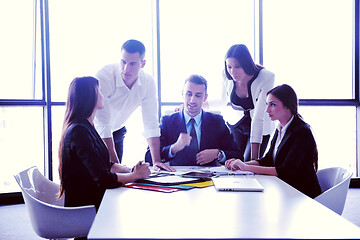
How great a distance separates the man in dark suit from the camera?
2.83 m

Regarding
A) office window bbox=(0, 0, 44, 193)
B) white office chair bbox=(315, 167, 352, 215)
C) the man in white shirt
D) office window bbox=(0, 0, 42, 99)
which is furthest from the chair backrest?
office window bbox=(0, 0, 42, 99)

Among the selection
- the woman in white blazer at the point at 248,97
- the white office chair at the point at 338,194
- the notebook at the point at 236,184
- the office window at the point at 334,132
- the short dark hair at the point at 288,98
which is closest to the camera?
the notebook at the point at 236,184

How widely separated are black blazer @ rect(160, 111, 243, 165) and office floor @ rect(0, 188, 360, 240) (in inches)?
53.6

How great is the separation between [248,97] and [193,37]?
169 centimetres

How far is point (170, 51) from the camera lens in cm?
461

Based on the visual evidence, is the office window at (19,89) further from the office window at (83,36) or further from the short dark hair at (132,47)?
the short dark hair at (132,47)

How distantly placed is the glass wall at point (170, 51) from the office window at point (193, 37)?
0.04 ft

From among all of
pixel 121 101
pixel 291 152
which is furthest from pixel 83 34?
pixel 291 152

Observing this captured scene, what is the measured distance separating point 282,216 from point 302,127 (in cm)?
107

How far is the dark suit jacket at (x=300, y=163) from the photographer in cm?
214

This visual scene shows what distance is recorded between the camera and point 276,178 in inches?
82.4

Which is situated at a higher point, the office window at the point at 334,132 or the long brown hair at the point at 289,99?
the long brown hair at the point at 289,99

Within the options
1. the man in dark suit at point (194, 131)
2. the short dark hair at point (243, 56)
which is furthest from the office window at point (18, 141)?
the short dark hair at point (243, 56)

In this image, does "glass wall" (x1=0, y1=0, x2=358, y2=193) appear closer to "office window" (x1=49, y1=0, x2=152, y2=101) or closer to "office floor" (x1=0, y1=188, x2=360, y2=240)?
"office window" (x1=49, y1=0, x2=152, y2=101)
